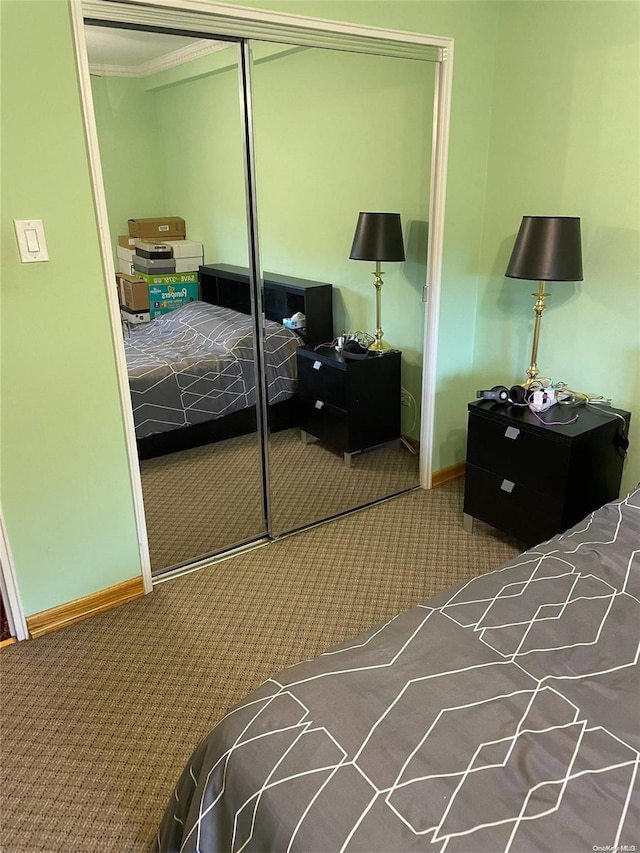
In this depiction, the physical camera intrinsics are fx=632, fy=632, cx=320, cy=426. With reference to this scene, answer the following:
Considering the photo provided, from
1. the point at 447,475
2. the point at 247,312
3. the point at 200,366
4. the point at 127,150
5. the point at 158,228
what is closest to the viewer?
the point at 127,150

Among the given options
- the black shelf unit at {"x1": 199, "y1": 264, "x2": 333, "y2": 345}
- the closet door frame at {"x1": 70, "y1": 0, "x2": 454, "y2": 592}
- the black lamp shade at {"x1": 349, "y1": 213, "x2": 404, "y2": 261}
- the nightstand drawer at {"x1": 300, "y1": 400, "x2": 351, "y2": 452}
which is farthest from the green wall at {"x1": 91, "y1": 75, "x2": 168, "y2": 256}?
the nightstand drawer at {"x1": 300, "y1": 400, "x2": 351, "y2": 452}

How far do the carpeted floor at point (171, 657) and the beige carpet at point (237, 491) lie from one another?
122 millimetres

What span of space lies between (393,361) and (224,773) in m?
2.30

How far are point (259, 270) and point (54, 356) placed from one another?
0.89 m

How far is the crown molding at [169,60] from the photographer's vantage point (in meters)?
2.06

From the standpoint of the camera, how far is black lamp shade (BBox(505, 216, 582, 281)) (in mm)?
2408

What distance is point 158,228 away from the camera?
7.91 ft

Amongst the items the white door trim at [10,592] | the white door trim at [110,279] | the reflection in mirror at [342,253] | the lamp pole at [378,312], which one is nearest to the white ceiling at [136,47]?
the white door trim at [110,279]

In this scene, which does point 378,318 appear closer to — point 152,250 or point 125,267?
point 152,250

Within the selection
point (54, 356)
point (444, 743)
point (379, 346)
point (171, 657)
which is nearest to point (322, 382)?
point (379, 346)

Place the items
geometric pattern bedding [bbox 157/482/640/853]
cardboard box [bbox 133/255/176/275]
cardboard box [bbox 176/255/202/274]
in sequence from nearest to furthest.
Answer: geometric pattern bedding [bbox 157/482/640/853] < cardboard box [bbox 133/255/176/275] < cardboard box [bbox 176/255/202/274]

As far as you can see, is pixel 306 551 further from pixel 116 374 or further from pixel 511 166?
pixel 511 166

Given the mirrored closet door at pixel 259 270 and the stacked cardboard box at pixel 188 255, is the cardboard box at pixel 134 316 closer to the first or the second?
the mirrored closet door at pixel 259 270

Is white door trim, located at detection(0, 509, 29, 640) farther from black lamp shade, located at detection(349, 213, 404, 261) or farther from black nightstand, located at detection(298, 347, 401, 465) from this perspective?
black lamp shade, located at detection(349, 213, 404, 261)
